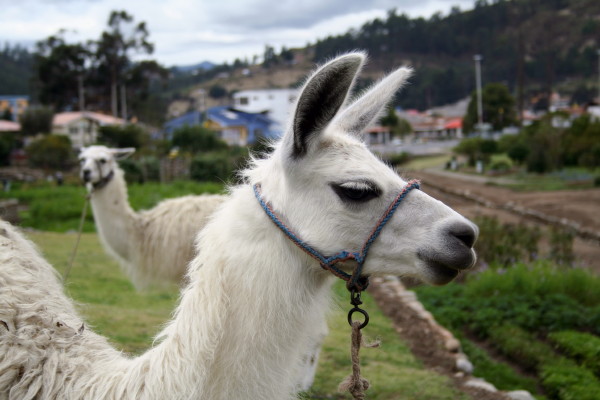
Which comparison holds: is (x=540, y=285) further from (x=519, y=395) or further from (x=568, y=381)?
(x=519, y=395)

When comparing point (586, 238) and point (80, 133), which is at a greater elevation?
point (80, 133)

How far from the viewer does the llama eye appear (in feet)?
7.51

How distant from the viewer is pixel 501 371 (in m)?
6.24

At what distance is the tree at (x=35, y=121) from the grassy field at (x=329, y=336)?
42486mm

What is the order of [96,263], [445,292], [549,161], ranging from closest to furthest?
[445,292] < [96,263] < [549,161]

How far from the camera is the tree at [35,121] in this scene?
48875 millimetres

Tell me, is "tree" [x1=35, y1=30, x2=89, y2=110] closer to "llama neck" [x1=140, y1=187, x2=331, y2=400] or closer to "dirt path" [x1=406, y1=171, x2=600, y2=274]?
"dirt path" [x1=406, y1=171, x2=600, y2=274]

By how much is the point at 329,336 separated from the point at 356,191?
188 inches

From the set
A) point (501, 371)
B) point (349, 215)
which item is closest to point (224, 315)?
point (349, 215)

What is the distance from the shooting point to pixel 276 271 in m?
2.27

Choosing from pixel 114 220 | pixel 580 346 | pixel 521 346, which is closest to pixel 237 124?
pixel 114 220

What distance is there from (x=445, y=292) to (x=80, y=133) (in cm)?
5308

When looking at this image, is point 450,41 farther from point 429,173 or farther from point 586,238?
point 586,238

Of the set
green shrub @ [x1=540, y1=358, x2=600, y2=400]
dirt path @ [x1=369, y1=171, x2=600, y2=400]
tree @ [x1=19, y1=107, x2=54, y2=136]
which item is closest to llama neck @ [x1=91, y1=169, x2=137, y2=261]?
dirt path @ [x1=369, y1=171, x2=600, y2=400]
